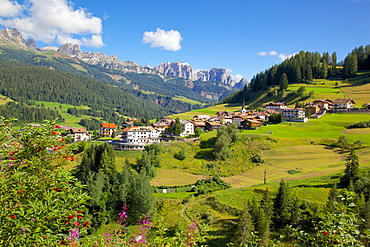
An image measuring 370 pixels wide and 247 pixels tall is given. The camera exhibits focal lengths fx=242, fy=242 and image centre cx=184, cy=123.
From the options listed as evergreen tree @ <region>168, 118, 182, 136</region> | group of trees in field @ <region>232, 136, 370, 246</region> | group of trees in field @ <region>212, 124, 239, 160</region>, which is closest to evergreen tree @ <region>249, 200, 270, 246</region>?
group of trees in field @ <region>232, 136, 370, 246</region>

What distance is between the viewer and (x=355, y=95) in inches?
4990

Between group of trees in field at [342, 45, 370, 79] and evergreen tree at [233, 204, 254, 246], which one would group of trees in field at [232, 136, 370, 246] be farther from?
group of trees in field at [342, 45, 370, 79]

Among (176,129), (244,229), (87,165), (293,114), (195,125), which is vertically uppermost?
(293,114)

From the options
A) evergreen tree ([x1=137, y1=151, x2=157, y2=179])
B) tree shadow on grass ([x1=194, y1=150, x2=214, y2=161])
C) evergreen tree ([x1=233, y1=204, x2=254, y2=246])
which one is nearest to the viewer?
evergreen tree ([x1=233, y1=204, x2=254, y2=246])

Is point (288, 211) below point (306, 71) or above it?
below

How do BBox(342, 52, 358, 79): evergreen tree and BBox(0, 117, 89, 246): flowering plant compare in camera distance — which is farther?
BBox(342, 52, 358, 79): evergreen tree

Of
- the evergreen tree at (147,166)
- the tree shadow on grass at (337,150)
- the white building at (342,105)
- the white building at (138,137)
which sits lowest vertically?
the evergreen tree at (147,166)

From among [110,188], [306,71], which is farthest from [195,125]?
[306,71]

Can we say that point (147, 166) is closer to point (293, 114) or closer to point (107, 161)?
point (107, 161)

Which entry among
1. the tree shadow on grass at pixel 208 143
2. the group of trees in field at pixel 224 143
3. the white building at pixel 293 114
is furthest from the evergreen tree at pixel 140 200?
the white building at pixel 293 114

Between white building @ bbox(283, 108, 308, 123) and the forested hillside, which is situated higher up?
the forested hillside

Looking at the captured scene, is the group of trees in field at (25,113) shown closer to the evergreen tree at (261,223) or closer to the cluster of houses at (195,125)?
the cluster of houses at (195,125)

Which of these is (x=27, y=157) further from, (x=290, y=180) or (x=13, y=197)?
(x=290, y=180)

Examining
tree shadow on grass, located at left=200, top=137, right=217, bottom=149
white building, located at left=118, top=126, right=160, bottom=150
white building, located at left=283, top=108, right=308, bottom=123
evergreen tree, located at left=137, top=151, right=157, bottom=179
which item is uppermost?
white building, located at left=283, top=108, right=308, bottom=123
